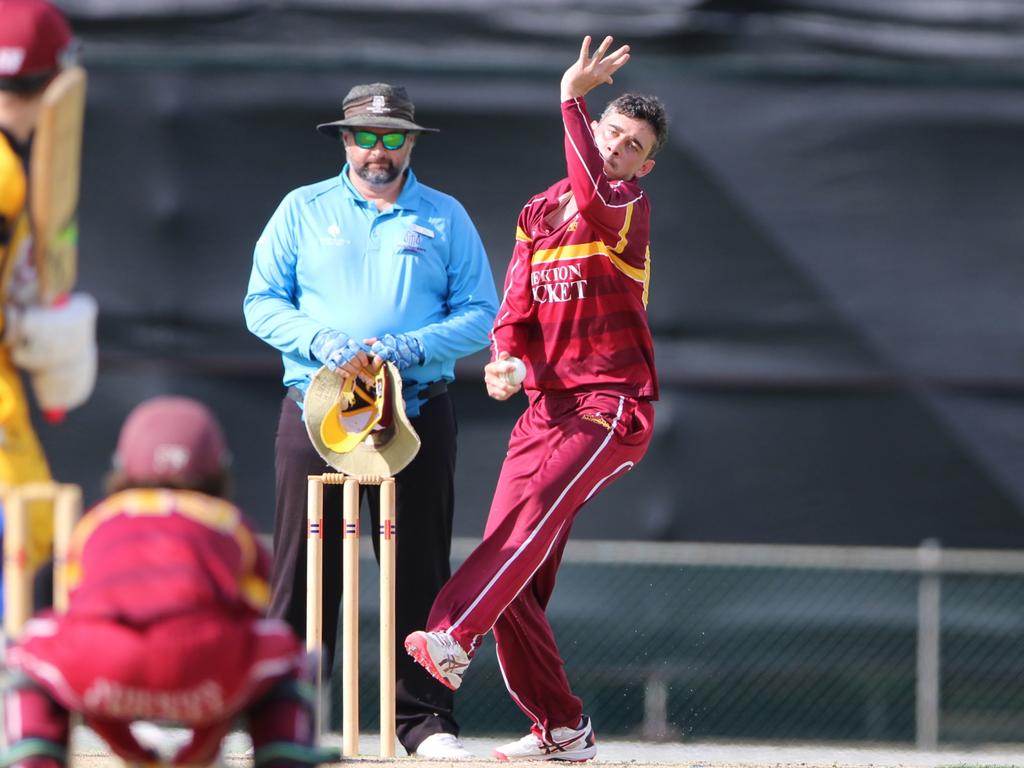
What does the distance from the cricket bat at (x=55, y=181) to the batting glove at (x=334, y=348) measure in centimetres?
106

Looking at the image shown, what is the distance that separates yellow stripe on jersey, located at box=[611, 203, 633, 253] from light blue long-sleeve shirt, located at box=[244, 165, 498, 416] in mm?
469

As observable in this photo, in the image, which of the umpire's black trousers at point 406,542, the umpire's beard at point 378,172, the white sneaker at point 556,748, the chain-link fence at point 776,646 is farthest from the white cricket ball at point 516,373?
the chain-link fence at point 776,646

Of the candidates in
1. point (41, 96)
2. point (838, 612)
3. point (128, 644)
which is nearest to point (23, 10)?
point (41, 96)

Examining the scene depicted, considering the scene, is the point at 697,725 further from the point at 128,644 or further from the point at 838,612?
the point at 128,644

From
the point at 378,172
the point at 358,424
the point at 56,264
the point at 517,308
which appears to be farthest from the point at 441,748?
the point at 56,264

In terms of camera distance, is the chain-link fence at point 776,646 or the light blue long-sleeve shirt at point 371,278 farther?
the chain-link fence at point 776,646

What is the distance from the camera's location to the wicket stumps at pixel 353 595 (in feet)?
13.5

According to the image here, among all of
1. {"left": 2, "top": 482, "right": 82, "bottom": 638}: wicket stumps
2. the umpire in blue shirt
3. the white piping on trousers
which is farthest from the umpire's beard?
{"left": 2, "top": 482, "right": 82, "bottom": 638}: wicket stumps

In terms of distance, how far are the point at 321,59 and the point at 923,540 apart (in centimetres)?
243

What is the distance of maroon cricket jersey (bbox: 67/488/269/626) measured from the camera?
2.62m

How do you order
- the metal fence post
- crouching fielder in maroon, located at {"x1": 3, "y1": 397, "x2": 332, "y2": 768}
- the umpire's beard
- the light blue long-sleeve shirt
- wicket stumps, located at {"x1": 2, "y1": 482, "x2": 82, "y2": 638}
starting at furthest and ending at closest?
the metal fence post → the umpire's beard → the light blue long-sleeve shirt → wicket stumps, located at {"x1": 2, "y1": 482, "x2": 82, "y2": 638} → crouching fielder in maroon, located at {"x1": 3, "y1": 397, "x2": 332, "y2": 768}

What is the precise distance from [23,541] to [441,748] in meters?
1.53

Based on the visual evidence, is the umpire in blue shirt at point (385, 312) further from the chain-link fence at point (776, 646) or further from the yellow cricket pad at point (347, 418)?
the chain-link fence at point (776, 646)

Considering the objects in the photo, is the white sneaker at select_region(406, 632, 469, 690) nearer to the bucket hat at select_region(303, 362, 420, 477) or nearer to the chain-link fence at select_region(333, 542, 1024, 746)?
the bucket hat at select_region(303, 362, 420, 477)
